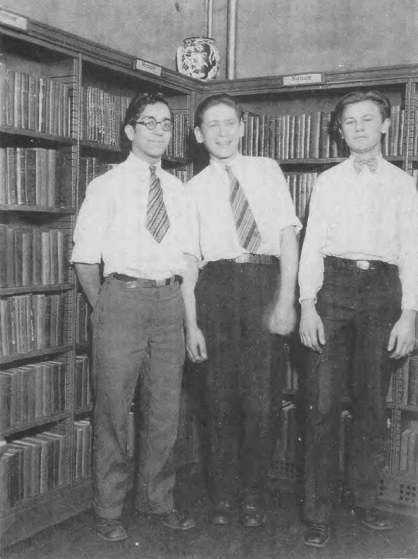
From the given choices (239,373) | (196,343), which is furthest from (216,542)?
(196,343)

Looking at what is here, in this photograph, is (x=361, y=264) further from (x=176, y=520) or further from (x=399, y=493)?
(x=176, y=520)

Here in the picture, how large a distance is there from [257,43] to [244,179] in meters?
1.65

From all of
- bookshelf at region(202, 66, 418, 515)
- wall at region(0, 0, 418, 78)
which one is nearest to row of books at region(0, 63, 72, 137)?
wall at region(0, 0, 418, 78)

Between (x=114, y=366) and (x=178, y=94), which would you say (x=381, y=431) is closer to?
(x=114, y=366)


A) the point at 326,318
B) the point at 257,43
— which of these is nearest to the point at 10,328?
the point at 326,318

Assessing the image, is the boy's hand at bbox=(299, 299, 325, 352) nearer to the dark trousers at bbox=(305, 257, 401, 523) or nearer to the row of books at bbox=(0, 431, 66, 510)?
the dark trousers at bbox=(305, 257, 401, 523)

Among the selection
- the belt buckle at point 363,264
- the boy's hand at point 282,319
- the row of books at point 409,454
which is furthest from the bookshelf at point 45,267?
the row of books at point 409,454

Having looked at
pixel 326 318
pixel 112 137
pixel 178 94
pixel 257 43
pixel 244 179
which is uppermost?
pixel 257 43

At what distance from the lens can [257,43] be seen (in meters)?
4.26

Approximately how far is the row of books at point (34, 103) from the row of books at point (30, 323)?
2.42ft

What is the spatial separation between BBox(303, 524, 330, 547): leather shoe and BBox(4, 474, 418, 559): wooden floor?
25 millimetres

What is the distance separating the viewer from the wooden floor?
2.78 meters

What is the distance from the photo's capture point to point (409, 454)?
3281mm

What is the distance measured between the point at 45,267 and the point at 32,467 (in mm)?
886
